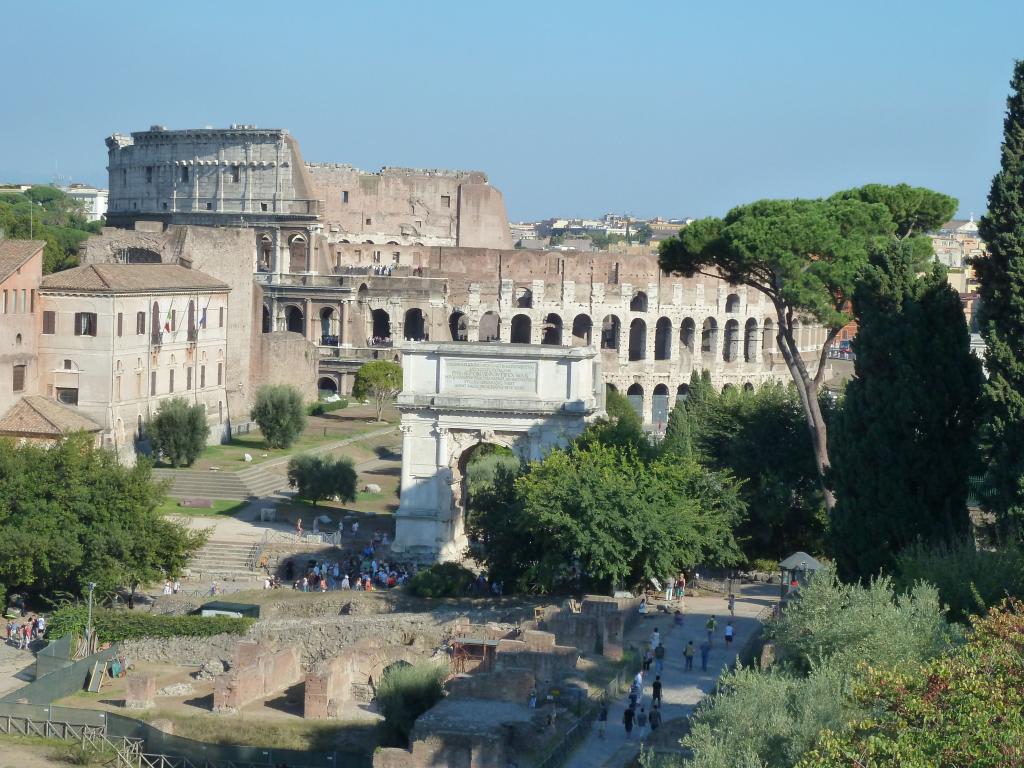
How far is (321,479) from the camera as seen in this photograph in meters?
43.4

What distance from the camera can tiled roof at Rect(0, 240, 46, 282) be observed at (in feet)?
146

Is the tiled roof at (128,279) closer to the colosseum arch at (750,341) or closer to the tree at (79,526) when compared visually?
the tree at (79,526)

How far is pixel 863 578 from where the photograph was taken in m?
27.3

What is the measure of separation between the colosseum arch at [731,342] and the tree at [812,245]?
46.2 metres

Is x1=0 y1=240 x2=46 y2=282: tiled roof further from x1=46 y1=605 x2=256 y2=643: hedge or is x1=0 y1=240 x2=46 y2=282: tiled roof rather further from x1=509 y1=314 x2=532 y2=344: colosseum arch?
x1=509 y1=314 x2=532 y2=344: colosseum arch

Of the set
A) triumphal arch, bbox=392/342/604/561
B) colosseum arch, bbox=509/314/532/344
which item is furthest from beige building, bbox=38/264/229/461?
colosseum arch, bbox=509/314/532/344

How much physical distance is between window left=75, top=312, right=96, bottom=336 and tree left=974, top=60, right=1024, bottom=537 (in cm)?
2777

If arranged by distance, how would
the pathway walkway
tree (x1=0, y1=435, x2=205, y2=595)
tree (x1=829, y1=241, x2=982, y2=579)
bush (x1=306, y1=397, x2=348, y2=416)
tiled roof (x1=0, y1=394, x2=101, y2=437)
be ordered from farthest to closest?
bush (x1=306, y1=397, x2=348, y2=416)
tiled roof (x1=0, y1=394, x2=101, y2=437)
tree (x1=0, y1=435, x2=205, y2=595)
tree (x1=829, y1=241, x2=982, y2=579)
the pathway walkway

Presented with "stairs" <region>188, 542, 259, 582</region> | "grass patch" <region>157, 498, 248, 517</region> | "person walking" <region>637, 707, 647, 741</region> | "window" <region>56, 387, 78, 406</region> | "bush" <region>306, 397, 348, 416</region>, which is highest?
"window" <region>56, 387, 78, 406</region>

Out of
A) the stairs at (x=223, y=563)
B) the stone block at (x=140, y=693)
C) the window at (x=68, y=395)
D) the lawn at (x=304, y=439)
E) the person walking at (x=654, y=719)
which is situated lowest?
the stone block at (x=140, y=693)

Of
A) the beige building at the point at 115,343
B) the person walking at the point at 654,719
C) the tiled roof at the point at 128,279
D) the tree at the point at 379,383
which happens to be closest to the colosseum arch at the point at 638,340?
the tree at the point at 379,383

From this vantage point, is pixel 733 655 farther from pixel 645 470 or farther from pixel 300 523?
pixel 300 523

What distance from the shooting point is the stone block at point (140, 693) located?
29.4 metres

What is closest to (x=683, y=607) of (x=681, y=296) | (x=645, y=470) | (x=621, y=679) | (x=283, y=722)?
(x=645, y=470)
